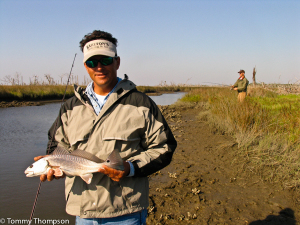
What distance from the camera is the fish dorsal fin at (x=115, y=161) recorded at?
1.75 meters

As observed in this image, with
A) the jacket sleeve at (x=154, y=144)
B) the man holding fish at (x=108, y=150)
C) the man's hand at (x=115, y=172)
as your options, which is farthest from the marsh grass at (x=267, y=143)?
the man's hand at (x=115, y=172)

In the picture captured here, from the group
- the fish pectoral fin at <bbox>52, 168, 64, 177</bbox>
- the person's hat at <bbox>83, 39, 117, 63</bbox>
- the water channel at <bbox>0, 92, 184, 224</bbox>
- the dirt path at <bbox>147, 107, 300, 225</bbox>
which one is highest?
the person's hat at <bbox>83, 39, 117, 63</bbox>

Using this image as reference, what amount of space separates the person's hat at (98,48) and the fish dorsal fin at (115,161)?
88 centimetres

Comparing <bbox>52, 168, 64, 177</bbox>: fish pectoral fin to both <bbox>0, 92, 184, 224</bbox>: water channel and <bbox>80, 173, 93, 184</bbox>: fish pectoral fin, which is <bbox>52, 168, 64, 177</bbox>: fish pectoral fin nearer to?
<bbox>80, 173, 93, 184</bbox>: fish pectoral fin

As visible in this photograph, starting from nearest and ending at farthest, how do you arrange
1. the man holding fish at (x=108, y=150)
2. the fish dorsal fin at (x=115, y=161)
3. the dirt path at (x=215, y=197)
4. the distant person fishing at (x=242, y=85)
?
1. the fish dorsal fin at (x=115, y=161)
2. the man holding fish at (x=108, y=150)
3. the dirt path at (x=215, y=197)
4. the distant person fishing at (x=242, y=85)

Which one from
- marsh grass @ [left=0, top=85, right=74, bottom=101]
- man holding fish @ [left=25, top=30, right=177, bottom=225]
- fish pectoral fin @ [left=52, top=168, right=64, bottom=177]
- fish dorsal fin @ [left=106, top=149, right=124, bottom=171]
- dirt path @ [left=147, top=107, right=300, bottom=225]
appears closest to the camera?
fish dorsal fin @ [left=106, top=149, right=124, bottom=171]

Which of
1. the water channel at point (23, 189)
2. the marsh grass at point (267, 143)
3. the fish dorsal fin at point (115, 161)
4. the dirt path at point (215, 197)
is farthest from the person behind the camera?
the marsh grass at point (267, 143)

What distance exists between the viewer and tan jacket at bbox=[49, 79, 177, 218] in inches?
73.6

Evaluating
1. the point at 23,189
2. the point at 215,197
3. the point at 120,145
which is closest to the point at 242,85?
the point at 215,197

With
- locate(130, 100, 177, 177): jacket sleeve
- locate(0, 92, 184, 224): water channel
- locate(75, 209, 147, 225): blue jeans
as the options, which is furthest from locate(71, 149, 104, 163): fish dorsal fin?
locate(0, 92, 184, 224): water channel

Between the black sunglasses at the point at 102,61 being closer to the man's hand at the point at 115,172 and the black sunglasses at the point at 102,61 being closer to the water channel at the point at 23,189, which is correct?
the man's hand at the point at 115,172

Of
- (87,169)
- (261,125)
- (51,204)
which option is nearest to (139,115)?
(87,169)

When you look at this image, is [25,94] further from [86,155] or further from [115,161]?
[115,161]

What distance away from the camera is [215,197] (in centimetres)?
429
